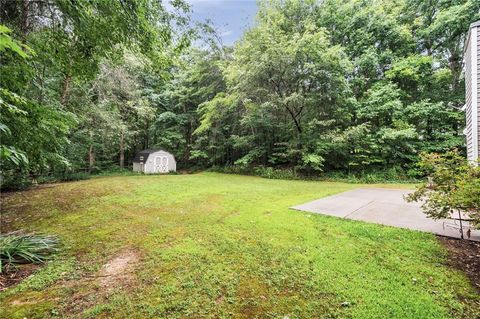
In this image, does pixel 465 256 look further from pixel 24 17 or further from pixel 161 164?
pixel 161 164

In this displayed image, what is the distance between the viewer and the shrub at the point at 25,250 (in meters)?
2.70

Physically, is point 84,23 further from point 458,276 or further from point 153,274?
point 458,276

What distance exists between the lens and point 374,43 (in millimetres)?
13586

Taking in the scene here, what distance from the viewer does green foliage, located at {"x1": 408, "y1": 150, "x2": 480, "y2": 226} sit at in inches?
108

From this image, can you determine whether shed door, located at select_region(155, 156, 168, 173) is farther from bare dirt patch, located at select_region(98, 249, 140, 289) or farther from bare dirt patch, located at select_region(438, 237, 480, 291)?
bare dirt patch, located at select_region(438, 237, 480, 291)

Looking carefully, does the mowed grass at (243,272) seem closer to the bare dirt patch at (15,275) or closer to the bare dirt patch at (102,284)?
the bare dirt patch at (102,284)

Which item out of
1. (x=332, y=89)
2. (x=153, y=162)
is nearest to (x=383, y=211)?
(x=332, y=89)

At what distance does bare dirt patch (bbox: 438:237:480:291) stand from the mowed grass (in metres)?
0.11

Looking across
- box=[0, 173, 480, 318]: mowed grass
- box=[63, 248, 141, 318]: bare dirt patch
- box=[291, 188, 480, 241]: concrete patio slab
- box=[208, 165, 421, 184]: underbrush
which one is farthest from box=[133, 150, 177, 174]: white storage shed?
box=[63, 248, 141, 318]: bare dirt patch

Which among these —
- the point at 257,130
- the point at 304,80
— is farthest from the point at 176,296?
the point at 257,130

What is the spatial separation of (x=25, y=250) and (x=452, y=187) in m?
5.69

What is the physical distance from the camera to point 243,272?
250 cm

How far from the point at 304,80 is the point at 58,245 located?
1221 cm

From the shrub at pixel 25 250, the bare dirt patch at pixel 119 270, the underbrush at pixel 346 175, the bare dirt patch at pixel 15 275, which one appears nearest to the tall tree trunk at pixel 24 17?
the shrub at pixel 25 250
